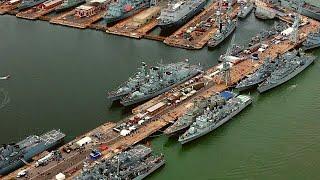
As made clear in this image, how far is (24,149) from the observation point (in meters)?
46.5

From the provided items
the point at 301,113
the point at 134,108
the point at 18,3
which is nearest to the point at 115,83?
the point at 134,108

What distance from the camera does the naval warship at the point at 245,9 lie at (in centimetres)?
7894

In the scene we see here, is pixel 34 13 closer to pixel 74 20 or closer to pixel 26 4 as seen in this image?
pixel 26 4

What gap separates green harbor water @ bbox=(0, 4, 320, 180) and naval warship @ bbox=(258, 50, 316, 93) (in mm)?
713

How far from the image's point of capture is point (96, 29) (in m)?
76.2

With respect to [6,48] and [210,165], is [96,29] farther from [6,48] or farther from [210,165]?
[210,165]

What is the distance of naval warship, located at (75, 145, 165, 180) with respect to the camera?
141 feet

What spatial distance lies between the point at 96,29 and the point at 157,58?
1431 centimetres

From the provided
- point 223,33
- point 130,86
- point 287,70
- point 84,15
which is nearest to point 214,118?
point 130,86

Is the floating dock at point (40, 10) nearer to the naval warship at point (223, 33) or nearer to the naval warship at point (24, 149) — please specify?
the naval warship at point (223, 33)

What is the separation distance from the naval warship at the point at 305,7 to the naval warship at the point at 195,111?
1135 inches

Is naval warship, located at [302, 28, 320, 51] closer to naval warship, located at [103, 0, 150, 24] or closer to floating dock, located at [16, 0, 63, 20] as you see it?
naval warship, located at [103, 0, 150, 24]

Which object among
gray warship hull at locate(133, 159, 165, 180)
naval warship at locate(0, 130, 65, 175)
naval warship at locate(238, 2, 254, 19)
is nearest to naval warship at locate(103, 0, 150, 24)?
naval warship at locate(238, 2, 254, 19)

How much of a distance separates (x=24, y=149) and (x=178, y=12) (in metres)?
38.3
